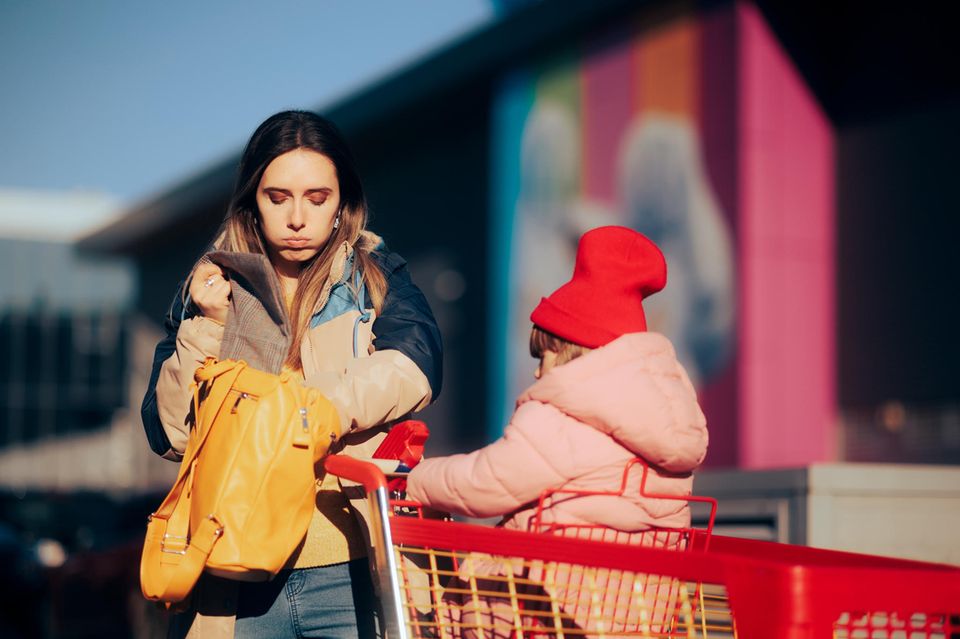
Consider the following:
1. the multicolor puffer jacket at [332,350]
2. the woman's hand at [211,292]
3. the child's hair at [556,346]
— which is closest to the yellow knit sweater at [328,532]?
the multicolor puffer jacket at [332,350]

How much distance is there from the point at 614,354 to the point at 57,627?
11576 mm

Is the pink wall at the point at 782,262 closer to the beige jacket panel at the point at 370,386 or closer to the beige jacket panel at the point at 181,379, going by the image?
the beige jacket panel at the point at 370,386

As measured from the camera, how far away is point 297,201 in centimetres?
327

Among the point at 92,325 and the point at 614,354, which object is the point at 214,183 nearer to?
the point at 92,325

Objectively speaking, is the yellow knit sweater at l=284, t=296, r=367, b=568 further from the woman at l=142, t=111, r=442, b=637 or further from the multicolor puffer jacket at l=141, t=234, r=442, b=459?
the multicolor puffer jacket at l=141, t=234, r=442, b=459

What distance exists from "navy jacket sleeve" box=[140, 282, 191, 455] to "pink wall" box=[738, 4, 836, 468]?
10.5m

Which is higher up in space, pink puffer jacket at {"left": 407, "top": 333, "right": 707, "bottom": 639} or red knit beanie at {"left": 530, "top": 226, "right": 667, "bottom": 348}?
red knit beanie at {"left": 530, "top": 226, "right": 667, "bottom": 348}

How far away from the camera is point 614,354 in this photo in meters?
2.98

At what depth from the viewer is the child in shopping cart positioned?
2904 millimetres

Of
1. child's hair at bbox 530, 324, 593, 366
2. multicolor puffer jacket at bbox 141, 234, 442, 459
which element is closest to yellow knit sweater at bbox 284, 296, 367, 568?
multicolor puffer jacket at bbox 141, 234, 442, 459

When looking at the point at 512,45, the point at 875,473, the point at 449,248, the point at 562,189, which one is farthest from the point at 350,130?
the point at 875,473

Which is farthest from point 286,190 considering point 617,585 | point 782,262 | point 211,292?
point 782,262

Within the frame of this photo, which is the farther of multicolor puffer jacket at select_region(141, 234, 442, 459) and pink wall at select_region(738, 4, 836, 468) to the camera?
pink wall at select_region(738, 4, 836, 468)

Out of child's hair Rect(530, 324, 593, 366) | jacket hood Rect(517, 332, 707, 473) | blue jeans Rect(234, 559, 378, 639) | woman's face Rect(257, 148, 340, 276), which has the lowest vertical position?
blue jeans Rect(234, 559, 378, 639)
